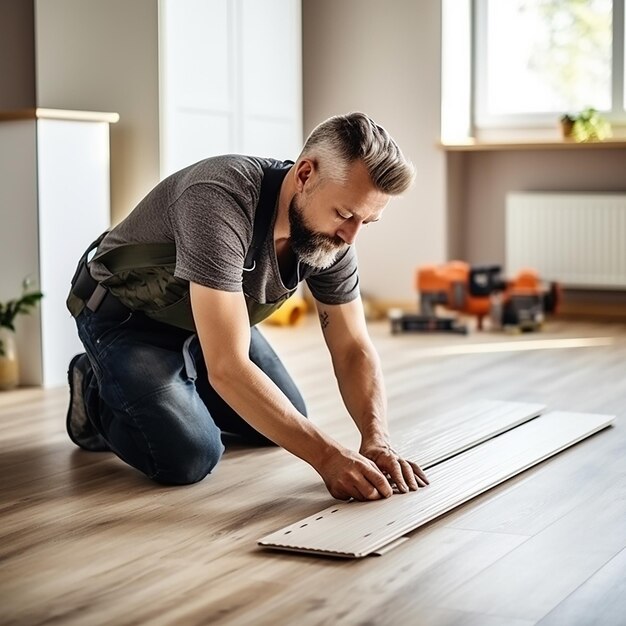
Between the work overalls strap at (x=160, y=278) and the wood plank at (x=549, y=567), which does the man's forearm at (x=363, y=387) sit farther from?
the wood plank at (x=549, y=567)

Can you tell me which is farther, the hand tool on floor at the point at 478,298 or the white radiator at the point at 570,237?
the white radiator at the point at 570,237

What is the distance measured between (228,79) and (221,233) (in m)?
2.91

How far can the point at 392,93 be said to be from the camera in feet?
19.8

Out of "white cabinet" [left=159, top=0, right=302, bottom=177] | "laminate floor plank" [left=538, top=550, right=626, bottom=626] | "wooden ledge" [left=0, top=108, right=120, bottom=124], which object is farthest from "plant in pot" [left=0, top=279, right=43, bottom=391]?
"laminate floor plank" [left=538, top=550, right=626, bottom=626]

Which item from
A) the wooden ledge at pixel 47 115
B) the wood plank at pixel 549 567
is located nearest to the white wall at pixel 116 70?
the wooden ledge at pixel 47 115

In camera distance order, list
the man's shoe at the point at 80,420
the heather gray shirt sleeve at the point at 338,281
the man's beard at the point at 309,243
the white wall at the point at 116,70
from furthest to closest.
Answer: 1. the white wall at the point at 116,70
2. the man's shoe at the point at 80,420
3. the heather gray shirt sleeve at the point at 338,281
4. the man's beard at the point at 309,243

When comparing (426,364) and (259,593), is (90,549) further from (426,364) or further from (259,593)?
(426,364)

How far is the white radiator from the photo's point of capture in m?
5.83

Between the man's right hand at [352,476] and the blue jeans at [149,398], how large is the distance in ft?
1.46

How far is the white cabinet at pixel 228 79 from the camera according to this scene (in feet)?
15.5

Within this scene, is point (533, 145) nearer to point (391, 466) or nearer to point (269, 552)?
point (391, 466)

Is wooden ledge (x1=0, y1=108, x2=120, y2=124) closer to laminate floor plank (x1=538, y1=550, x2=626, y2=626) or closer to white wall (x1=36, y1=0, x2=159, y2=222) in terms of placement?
white wall (x1=36, y1=0, x2=159, y2=222)

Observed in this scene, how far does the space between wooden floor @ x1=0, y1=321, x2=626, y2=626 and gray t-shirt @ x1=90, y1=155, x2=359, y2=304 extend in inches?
17.5

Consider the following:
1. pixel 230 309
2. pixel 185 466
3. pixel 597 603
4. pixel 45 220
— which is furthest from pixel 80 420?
pixel 597 603
